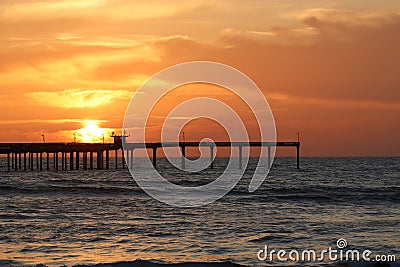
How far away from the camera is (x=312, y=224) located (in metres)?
28.2

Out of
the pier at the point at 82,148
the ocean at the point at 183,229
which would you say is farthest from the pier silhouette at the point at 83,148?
the ocean at the point at 183,229

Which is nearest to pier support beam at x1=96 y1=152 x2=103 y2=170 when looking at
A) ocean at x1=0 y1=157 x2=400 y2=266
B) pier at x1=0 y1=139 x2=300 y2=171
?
pier at x1=0 y1=139 x2=300 y2=171

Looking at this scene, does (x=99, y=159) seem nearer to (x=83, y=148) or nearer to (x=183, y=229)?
(x=83, y=148)

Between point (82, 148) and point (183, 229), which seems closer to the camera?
point (183, 229)

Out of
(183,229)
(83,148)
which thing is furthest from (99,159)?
(183,229)

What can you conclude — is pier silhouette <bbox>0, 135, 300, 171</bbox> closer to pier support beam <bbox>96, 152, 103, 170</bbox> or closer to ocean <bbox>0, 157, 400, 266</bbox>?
pier support beam <bbox>96, 152, 103, 170</bbox>

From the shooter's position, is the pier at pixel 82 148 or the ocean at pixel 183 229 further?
the pier at pixel 82 148

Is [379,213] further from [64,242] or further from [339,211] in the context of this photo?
[64,242]

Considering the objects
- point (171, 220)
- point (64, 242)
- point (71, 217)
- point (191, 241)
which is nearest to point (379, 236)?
point (191, 241)

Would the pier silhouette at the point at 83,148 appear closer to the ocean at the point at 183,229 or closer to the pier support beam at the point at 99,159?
the pier support beam at the point at 99,159

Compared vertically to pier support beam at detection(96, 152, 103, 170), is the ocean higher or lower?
lower

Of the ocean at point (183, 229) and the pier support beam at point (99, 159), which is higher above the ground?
the pier support beam at point (99, 159)

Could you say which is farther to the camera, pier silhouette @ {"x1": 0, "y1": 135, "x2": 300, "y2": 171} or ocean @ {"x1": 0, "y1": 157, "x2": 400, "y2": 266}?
pier silhouette @ {"x1": 0, "y1": 135, "x2": 300, "y2": 171}

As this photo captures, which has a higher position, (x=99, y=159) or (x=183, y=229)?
(x=99, y=159)
